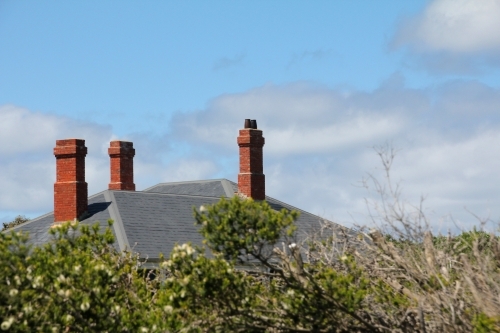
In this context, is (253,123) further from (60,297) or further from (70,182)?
(60,297)

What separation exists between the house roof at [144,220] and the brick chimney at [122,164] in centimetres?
313

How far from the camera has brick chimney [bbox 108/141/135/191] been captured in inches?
1426

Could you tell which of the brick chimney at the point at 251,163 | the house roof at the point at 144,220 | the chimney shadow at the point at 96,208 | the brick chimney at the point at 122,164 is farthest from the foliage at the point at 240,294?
the brick chimney at the point at 122,164

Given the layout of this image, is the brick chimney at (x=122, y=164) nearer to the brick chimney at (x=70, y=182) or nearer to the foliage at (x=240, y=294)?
the brick chimney at (x=70, y=182)

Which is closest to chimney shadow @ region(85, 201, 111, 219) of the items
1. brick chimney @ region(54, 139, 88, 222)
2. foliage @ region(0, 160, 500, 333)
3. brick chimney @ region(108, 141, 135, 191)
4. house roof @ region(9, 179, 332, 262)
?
house roof @ region(9, 179, 332, 262)

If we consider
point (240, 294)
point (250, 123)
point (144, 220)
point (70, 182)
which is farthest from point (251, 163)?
point (240, 294)

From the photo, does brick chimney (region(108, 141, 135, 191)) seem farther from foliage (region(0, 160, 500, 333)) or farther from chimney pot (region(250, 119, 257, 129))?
foliage (region(0, 160, 500, 333))

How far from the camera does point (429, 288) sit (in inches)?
457

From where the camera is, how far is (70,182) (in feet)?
103

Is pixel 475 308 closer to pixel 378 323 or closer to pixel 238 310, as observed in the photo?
pixel 378 323

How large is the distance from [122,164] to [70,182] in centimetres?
503

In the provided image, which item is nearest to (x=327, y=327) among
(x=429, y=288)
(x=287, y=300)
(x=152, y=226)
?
(x=287, y=300)

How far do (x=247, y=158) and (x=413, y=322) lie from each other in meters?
23.4

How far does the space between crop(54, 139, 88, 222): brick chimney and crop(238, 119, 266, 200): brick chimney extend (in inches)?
233
